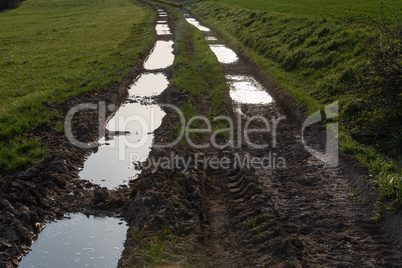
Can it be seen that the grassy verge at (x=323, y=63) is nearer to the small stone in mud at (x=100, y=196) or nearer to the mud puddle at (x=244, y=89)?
the mud puddle at (x=244, y=89)

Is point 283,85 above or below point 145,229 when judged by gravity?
above

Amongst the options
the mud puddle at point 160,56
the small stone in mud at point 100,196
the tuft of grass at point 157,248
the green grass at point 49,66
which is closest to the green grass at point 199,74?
the mud puddle at point 160,56

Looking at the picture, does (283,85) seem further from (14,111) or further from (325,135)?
(14,111)

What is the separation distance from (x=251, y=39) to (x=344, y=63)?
9.82 meters

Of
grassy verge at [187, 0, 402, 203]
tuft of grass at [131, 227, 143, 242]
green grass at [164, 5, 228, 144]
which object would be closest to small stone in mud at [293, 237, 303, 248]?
grassy verge at [187, 0, 402, 203]

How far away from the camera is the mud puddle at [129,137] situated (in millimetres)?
8484

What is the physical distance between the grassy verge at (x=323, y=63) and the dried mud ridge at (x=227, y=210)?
1.92 feet

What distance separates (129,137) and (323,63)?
28.4 ft

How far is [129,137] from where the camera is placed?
1059cm

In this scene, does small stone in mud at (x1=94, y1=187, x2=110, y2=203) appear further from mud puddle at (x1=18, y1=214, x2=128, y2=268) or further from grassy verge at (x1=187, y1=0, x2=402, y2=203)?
grassy verge at (x1=187, y1=0, x2=402, y2=203)

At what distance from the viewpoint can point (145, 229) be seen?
5.94m

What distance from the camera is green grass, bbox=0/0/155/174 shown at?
9883 millimetres

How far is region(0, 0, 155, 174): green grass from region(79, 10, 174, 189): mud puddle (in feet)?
4.07

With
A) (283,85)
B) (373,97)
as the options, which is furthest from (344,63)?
(373,97)
